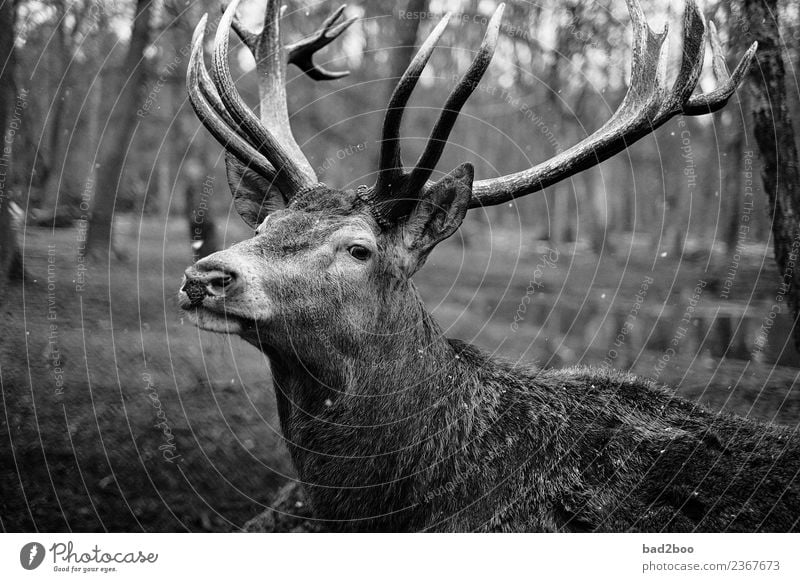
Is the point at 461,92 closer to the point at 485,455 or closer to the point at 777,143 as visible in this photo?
the point at 485,455

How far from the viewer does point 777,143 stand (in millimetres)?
4504

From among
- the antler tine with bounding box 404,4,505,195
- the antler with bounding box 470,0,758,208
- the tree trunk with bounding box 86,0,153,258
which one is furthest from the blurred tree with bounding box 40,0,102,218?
the antler with bounding box 470,0,758,208

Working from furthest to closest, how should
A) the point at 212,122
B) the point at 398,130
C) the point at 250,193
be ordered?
the point at 250,193 < the point at 212,122 < the point at 398,130

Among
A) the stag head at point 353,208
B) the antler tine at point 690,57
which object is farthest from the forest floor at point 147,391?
the antler tine at point 690,57

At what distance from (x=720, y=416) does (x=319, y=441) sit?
2083 millimetres

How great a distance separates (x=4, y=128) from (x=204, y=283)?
3.23 meters

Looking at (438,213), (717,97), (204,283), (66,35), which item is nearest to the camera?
(204,283)

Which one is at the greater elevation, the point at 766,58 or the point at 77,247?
the point at 766,58

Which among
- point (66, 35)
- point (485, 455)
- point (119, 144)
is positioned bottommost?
point (485, 455)

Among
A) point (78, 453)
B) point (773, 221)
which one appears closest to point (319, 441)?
point (78, 453)

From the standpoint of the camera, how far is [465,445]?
137 inches

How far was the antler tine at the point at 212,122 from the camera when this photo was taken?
3801mm

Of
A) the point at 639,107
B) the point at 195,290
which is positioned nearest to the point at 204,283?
the point at 195,290
